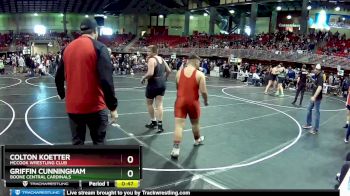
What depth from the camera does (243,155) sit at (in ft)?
25.2

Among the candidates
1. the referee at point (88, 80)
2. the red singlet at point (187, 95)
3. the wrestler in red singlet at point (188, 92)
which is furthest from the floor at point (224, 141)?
the referee at point (88, 80)

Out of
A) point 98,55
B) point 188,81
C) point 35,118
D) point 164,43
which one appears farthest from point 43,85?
point 164,43

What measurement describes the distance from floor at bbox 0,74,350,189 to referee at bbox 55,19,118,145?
1680mm

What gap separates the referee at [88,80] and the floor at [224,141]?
1.68 m

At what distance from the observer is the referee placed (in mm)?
3994

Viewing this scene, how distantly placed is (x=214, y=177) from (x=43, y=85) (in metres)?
15.2

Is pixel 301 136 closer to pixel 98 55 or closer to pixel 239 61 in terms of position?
pixel 98 55

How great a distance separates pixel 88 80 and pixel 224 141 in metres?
5.30

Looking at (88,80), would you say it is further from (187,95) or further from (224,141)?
(224,141)

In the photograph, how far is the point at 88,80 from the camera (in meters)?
4.04

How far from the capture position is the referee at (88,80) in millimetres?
3994
